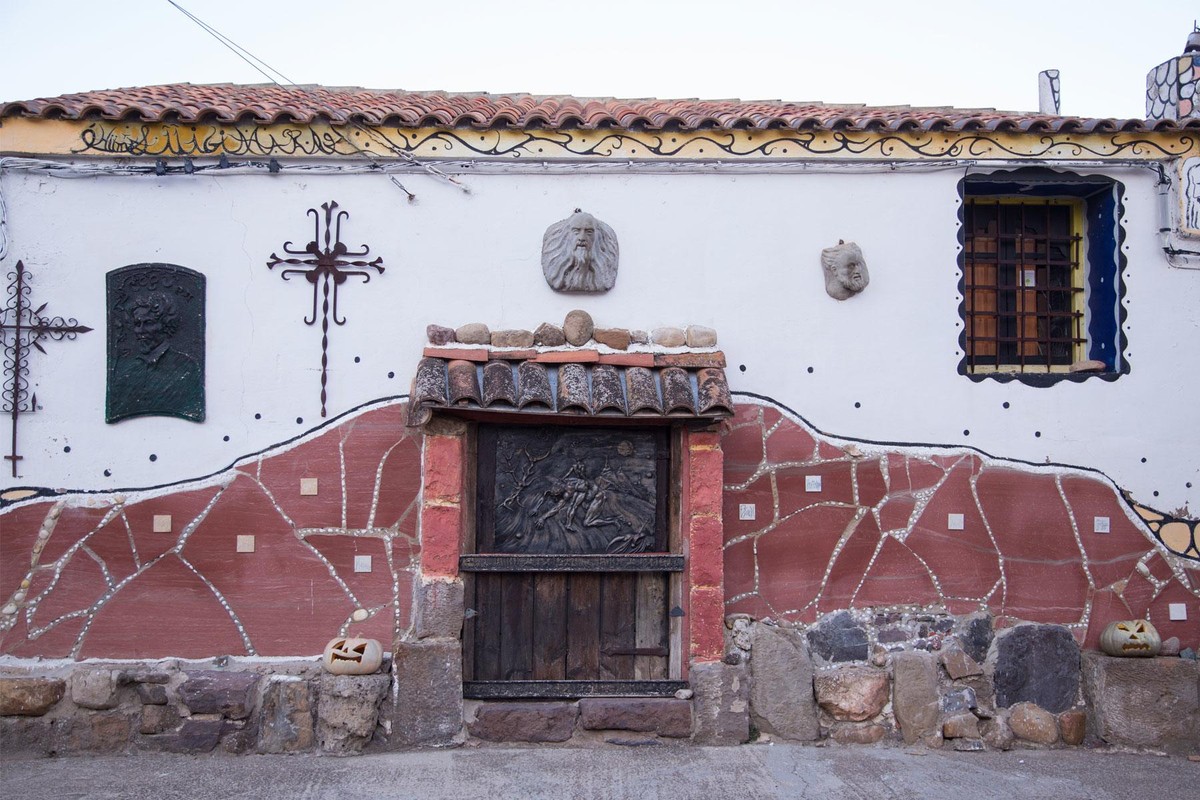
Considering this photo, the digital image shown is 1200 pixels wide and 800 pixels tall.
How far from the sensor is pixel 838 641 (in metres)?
5.75

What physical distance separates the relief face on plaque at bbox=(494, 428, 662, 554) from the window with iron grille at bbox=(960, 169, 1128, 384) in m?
2.23

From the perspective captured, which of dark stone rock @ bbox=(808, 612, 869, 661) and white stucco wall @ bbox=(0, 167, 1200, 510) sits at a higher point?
white stucco wall @ bbox=(0, 167, 1200, 510)

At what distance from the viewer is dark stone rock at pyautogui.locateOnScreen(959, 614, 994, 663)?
5.79m

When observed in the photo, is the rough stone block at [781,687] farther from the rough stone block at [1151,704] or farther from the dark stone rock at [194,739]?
the dark stone rock at [194,739]

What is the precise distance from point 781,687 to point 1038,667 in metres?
1.50

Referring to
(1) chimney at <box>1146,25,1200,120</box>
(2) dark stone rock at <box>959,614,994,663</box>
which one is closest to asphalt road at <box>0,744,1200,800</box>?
(2) dark stone rock at <box>959,614,994,663</box>

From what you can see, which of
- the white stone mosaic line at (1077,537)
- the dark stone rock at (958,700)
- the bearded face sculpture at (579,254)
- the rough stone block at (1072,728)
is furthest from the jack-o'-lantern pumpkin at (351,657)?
the white stone mosaic line at (1077,537)

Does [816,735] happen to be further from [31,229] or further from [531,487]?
[31,229]

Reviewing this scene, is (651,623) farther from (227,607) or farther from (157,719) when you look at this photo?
(157,719)

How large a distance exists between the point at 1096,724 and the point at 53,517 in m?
5.94

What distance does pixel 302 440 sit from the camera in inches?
224

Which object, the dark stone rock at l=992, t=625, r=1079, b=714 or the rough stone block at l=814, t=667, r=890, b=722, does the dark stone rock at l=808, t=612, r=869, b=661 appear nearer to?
the rough stone block at l=814, t=667, r=890, b=722

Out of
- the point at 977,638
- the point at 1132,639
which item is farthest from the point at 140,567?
the point at 1132,639

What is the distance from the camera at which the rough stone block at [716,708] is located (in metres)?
5.51
